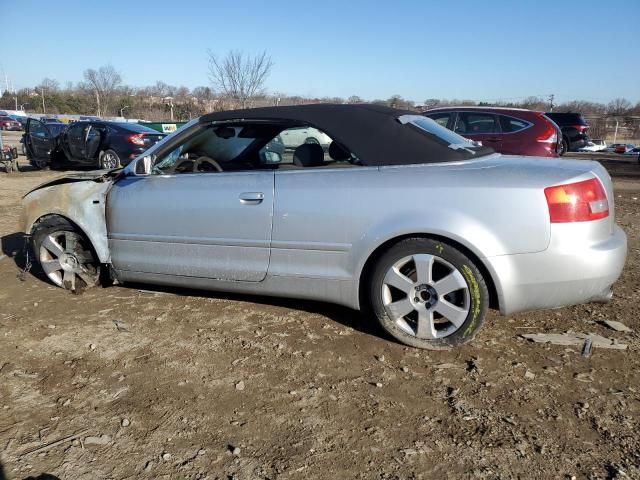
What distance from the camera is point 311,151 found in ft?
11.6

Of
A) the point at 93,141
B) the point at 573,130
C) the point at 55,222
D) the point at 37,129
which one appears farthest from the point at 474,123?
the point at 573,130

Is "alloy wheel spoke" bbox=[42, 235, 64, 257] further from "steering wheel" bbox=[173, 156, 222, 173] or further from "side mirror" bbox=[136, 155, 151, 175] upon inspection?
"steering wheel" bbox=[173, 156, 222, 173]

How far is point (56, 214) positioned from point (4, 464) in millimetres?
2508

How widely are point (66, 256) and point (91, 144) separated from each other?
32.5 ft

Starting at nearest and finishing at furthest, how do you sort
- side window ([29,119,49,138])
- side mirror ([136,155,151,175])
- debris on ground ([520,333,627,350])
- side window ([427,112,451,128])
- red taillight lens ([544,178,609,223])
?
1. red taillight lens ([544,178,609,223])
2. debris on ground ([520,333,627,350])
3. side mirror ([136,155,151,175])
4. side window ([427,112,451,128])
5. side window ([29,119,49,138])

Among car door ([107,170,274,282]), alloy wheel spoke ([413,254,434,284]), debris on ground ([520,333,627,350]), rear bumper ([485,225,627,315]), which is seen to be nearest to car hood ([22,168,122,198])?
car door ([107,170,274,282])

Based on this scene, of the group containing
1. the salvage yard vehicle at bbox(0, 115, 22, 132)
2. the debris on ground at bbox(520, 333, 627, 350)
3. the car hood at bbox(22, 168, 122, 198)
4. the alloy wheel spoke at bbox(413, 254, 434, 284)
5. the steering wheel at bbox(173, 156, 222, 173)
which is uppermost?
the salvage yard vehicle at bbox(0, 115, 22, 132)

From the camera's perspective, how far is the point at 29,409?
261 cm

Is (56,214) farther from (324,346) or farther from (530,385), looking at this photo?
(530,385)

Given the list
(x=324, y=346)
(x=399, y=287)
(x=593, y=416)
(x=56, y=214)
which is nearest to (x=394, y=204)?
(x=399, y=287)

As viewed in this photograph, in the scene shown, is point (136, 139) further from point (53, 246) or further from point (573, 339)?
point (573, 339)

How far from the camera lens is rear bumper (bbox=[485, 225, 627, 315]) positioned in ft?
9.52

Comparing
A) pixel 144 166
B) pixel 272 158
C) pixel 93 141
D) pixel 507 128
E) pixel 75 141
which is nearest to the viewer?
pixel 144 166

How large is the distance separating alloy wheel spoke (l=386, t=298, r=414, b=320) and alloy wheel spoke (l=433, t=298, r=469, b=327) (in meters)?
0.16
